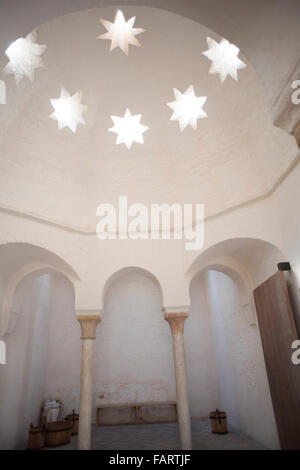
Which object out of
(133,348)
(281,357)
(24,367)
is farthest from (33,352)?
(281,357)

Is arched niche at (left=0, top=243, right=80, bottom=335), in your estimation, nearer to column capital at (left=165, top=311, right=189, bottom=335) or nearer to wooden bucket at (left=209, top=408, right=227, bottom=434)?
column capital at (left=165, top=311, right=189, bottom=335)

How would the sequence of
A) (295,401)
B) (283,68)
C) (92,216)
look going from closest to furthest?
(283,68) → (295,401) → (92,216)

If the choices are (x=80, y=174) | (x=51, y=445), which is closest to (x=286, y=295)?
(x=80, y=174)

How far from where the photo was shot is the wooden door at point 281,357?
234 inches

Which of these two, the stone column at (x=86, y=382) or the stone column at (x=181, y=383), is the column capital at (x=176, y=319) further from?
the stone column at (x=86, y=382)

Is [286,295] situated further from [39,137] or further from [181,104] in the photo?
[39,137]

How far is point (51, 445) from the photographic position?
25.8 feet

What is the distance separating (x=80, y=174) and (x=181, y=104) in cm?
316

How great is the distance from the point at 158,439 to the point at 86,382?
9.20ft

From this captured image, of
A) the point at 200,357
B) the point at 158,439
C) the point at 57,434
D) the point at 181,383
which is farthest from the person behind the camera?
the point at 200,357

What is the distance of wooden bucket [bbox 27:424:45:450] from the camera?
7.71 m

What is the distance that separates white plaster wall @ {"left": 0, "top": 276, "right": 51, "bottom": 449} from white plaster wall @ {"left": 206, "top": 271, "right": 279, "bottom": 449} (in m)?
5.90

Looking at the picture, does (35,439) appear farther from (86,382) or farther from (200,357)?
(200,357)

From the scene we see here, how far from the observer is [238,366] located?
9.14 m
